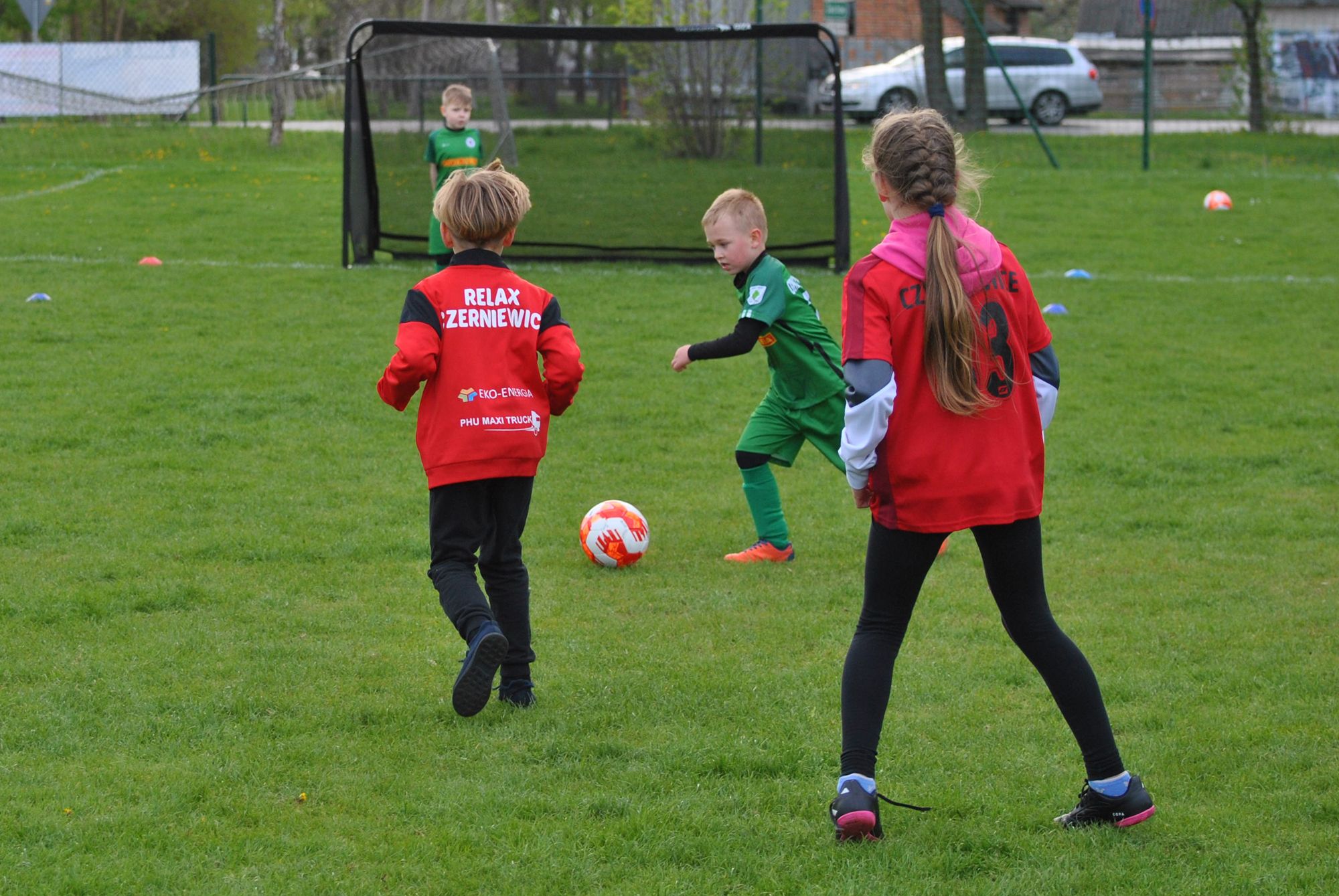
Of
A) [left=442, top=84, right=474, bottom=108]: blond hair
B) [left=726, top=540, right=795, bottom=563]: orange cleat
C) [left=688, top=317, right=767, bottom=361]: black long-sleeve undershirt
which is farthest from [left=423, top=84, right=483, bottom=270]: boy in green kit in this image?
[left=688, top=317, right=767, bottom=361]: black long-sleeve undershirt

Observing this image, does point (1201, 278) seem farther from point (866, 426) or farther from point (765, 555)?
point (866, 426)

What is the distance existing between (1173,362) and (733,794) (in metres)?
7.46

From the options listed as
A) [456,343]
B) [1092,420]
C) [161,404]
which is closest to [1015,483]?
[456,343]

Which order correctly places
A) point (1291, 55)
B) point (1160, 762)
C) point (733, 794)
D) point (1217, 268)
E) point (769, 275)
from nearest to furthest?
point (733, 794)
point (1160, 762)
point (769, 275)
point (1217, 268)
point (1291, 55)

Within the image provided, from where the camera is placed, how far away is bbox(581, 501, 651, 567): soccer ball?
5.81 metres

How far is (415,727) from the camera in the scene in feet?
13.4

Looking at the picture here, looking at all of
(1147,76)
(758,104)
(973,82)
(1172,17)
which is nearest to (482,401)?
(758,104)

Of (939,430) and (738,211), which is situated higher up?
(738,211)

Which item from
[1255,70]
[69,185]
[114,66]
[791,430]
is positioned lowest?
[791,430]

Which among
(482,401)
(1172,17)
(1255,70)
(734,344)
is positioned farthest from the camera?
(1172,17)

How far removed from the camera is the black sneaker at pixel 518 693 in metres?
4.27

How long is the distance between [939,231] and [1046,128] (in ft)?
74.7

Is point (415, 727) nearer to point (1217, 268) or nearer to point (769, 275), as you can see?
point (769, 275)

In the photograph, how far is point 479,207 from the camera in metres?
4.12
